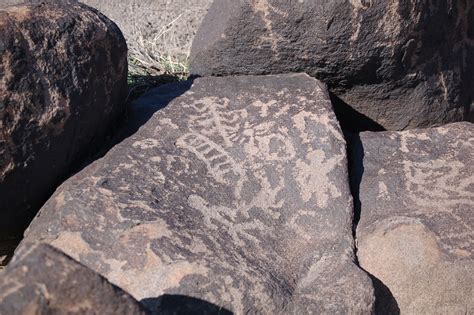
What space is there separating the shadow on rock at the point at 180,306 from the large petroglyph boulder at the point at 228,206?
15mm

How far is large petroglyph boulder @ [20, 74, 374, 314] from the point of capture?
179cm

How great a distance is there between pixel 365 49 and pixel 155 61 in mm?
1229

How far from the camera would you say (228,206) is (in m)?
2.04

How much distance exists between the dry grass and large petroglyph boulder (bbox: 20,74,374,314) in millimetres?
469

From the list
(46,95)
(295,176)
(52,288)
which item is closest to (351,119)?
(295,176)

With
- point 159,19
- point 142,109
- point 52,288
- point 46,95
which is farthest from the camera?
point 159,19

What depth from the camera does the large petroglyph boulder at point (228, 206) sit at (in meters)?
1.79

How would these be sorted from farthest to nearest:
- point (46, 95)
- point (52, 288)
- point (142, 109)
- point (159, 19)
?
point (159, 19)
point (142, 109)
point (46, 95)
point (52, 288)

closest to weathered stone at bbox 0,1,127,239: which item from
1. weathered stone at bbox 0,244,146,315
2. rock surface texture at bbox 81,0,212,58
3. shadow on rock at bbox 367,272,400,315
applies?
weathered stone at bbox 0,244,146,315

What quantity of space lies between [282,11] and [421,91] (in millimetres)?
512

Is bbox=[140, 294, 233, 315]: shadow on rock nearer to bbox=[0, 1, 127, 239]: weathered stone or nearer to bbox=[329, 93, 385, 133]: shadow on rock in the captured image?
bbox=[0, 1, 127, 239]: weathered stone

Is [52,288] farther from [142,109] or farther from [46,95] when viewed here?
[142,109]

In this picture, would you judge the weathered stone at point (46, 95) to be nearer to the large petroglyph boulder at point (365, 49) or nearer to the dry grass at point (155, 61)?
the large petroglyph boulder at point (365, 49)

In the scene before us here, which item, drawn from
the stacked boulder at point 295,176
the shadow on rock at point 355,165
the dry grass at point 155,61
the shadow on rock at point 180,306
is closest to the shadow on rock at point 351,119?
the stacked boulder at point 295,176
